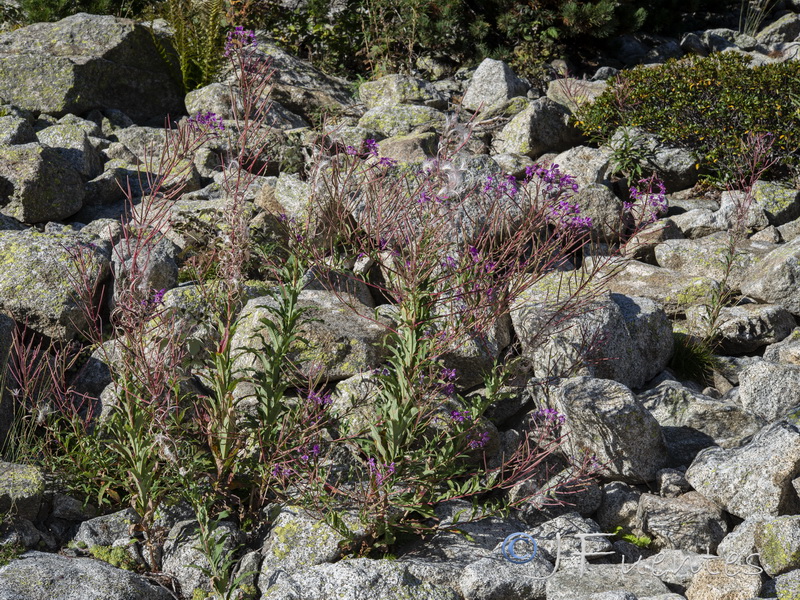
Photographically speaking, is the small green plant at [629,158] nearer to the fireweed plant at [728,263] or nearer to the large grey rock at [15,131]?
the fireweed plant at [728,263]

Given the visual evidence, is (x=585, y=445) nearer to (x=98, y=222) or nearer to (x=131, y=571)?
(x=131, y=571)

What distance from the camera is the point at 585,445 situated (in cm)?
478

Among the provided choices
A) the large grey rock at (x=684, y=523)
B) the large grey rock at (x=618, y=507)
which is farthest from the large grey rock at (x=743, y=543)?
the large grey rock at (x=618, y=507)

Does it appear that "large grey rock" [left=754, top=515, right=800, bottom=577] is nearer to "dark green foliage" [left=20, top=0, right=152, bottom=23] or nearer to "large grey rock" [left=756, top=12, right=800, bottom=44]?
"dark green foliage" [left=20, top=0, right=152, bottom=23]

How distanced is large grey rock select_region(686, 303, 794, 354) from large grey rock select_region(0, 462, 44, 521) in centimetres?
481

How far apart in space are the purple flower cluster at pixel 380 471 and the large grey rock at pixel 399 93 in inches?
235

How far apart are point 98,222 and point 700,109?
6.12 meters

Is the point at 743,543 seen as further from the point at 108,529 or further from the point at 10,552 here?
the point at 10,552

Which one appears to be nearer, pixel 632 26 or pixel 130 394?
pixel 130 394

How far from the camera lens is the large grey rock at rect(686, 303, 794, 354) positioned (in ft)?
20.1

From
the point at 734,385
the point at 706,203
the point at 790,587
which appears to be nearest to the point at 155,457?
the point at 790,587

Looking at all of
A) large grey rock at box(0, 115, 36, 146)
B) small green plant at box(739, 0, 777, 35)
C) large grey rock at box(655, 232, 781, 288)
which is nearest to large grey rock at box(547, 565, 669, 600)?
large grey rock at box(655, 232, 781, 288)

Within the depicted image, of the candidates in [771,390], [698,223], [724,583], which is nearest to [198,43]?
[698,223]

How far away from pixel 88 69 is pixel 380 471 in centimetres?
690
